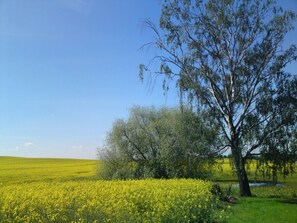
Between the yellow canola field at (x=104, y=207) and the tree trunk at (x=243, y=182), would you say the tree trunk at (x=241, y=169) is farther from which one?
the yellow canola field at (x=104, y=207)

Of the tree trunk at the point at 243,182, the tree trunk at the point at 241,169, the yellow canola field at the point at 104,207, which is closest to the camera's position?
the yellow canola field at the point at 104,207

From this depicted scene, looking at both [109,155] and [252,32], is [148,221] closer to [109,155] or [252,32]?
[252,32]

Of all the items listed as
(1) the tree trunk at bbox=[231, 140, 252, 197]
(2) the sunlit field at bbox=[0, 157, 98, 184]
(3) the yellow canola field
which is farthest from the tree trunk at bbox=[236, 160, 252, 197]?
(2) the sunlit field at bbox=[0, 157, 98, 184]

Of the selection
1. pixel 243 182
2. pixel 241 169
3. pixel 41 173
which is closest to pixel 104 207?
pixel 241 169

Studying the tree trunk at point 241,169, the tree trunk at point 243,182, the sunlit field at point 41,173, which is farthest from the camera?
the sunlit field at point 41,173

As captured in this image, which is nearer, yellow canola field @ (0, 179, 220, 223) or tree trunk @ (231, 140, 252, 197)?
yellow canola field @ (0, 179, 220, 223)

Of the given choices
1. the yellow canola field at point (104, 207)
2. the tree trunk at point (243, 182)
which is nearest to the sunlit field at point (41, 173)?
the tree trunk at point (243, 182)

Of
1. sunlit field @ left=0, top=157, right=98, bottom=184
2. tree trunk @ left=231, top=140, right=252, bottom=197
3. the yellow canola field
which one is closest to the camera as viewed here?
the yellow canola field

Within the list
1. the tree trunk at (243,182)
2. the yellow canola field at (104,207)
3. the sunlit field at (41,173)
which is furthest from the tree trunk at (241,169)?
the sunlit field at (41,173)

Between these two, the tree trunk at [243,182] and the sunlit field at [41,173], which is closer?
the tree trunk at [243,182]

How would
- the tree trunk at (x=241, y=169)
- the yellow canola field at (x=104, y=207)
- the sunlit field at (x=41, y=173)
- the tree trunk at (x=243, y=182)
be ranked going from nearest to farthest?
1. the yellow canola field at (x=104, y=207)
2. the tree trunk at (x=241, y=169)
3. the tree trunk at (x=243, y=182)
4. the sunlit field at (x=41, y=173)

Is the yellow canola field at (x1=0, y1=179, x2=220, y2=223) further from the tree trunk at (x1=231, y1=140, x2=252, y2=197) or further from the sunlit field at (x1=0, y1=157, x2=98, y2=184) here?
the sunlit field at (x1=0, y1=157, x2=98, y2=184)

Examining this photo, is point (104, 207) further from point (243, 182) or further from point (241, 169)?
point (243, 182)

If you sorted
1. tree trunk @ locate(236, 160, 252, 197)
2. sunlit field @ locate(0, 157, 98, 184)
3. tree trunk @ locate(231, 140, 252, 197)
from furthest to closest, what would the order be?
sunlit field @ locate(0, 157, 98, 184) → tree trunk @ locate(236, 160, 252, 197) → tree trunk @ locate(231, 140, 252, 197)
